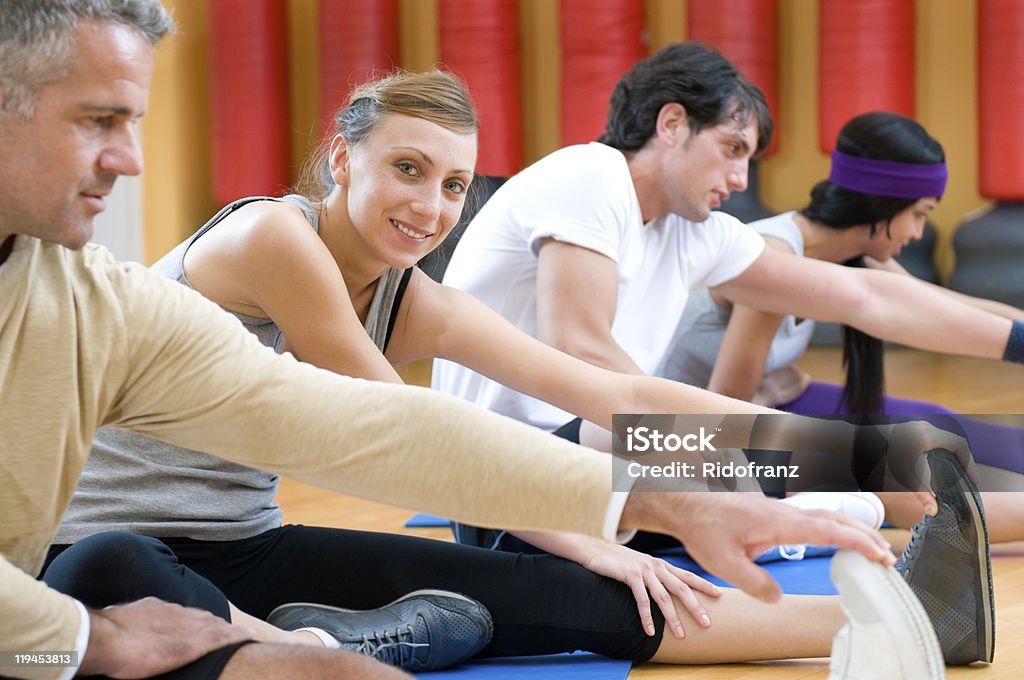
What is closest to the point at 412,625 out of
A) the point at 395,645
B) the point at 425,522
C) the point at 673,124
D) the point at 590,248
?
the point at 395,645

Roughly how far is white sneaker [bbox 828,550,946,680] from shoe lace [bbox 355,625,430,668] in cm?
64

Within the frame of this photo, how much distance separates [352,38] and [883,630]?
12.7 feet

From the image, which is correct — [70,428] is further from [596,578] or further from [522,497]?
[596,578]

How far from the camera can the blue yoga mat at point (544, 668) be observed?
1595 millimetres

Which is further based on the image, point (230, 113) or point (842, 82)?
point (230, 113)

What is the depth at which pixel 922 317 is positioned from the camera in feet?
7.80

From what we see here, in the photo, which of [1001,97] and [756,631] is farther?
[1001,97]

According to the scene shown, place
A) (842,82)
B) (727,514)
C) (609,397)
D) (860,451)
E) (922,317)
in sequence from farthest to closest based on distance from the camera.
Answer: (842,82) → (922,317) → (860,451) → (609,397) → (727,514)

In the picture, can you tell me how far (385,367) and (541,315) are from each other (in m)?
0.63

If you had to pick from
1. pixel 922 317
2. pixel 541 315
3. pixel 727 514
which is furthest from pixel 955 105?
pixel 727 514

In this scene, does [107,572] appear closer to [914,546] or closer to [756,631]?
[756,631]

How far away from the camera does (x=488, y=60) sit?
14.6 feet

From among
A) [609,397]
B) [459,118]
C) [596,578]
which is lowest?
[596,578]

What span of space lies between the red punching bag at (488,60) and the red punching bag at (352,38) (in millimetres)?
251
